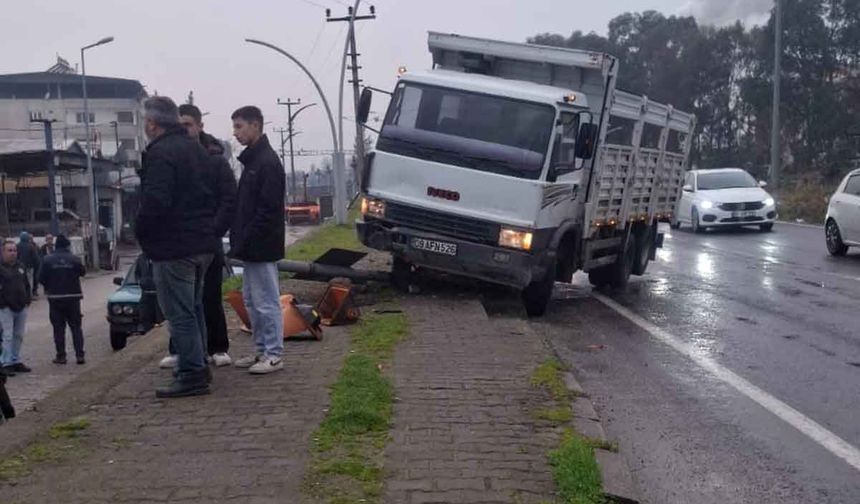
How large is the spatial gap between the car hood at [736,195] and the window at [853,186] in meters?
7.95

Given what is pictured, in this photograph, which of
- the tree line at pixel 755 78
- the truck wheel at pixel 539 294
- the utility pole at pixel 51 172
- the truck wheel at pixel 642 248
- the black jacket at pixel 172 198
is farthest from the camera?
the tree line at pixel 755 78

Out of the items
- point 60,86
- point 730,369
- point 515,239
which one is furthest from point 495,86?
point 60,86

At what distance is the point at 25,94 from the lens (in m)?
86.2

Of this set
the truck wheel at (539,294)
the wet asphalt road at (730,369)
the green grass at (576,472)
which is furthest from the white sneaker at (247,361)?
the truck wheel at (539,294)

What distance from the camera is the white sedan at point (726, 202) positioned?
26859 millimetres

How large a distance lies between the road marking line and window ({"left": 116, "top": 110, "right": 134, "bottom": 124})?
269 feet

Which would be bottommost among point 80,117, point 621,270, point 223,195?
point 80,117

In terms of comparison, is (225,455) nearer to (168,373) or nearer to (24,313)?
(168,373)

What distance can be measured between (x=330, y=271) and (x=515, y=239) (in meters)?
2.37

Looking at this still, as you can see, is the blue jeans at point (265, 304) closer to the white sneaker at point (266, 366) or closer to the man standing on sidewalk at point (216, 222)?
the white sneaker at point (266, 366)

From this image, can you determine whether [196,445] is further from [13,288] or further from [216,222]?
[13,288]

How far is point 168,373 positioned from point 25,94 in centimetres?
8592

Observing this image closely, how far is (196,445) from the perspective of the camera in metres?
5.55

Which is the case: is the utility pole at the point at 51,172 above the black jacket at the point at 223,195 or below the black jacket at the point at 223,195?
below
